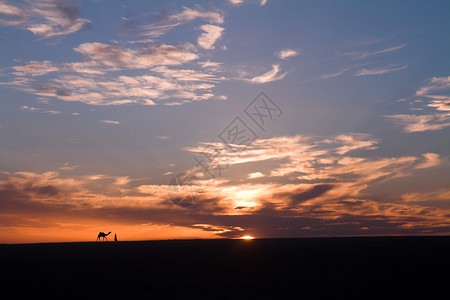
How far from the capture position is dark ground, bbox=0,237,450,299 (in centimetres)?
2900

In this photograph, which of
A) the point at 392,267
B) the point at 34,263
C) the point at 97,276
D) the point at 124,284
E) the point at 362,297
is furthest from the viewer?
the point at 34,263

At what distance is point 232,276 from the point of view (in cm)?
3494

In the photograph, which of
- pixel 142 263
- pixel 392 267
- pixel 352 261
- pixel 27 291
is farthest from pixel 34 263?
pixel 392 267

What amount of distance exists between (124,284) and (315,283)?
46.0 ft

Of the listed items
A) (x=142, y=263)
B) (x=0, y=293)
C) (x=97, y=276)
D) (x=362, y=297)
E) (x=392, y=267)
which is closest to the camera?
(x=362, y=297)

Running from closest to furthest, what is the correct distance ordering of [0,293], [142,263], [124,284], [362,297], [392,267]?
1. [362,297]
2. [0,293]
3. [124,284]
4. [392,267]
5. [142,263]

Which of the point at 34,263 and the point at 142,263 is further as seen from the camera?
the point at 34,263

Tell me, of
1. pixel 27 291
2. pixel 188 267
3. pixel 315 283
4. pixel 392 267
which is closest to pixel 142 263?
pixel 188 267

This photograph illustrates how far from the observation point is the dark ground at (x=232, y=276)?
29000 millimetres

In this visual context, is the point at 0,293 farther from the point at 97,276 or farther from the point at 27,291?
the point at 97,276

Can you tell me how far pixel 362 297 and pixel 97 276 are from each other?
20.6 meters

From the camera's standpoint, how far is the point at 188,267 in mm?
39188

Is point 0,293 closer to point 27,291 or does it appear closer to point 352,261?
point 27,291

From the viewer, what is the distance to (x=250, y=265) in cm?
4038
